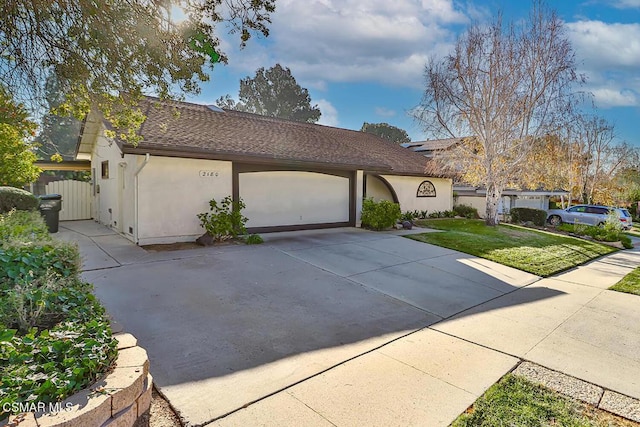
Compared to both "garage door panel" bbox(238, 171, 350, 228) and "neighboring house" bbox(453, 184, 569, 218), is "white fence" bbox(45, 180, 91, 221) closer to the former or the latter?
"garage door panel" bbox(238, 171, 350, 228)

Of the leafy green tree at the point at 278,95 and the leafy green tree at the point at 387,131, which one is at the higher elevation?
the leafy green tree at the point at 278,95

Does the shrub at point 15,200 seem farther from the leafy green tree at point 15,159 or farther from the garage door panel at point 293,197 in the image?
the garage door panel at point 293,197

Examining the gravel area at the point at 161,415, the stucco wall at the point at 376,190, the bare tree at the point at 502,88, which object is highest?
the bare tree at the point at 502,88

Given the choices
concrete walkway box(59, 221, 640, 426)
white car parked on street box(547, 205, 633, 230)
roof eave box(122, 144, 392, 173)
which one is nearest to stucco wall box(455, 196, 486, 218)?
white car parked on street box(547, 205, 633, 230)

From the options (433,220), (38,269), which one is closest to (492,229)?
(433,220)

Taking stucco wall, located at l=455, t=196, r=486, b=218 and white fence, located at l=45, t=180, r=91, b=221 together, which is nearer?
white fence, located at l=45, t=180, r=91, b=221

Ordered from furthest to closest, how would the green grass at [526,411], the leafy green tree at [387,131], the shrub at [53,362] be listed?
the leafy green tree at [387,131]
the green grass at [526,411]
the shrub at [53,362]

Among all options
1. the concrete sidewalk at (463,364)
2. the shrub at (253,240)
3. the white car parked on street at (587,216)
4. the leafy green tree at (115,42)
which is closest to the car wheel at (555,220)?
the white car parked on street at (587,216)

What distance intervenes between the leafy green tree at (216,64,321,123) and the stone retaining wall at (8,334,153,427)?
36.5 meters

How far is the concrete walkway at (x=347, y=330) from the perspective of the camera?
3.04 metres

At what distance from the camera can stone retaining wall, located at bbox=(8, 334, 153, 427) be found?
178 cm

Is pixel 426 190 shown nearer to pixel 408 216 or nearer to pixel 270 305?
pixel 408 216

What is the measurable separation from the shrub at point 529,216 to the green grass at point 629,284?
11456 millimetres

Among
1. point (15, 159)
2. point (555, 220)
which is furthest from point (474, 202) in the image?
point (15, 159)
